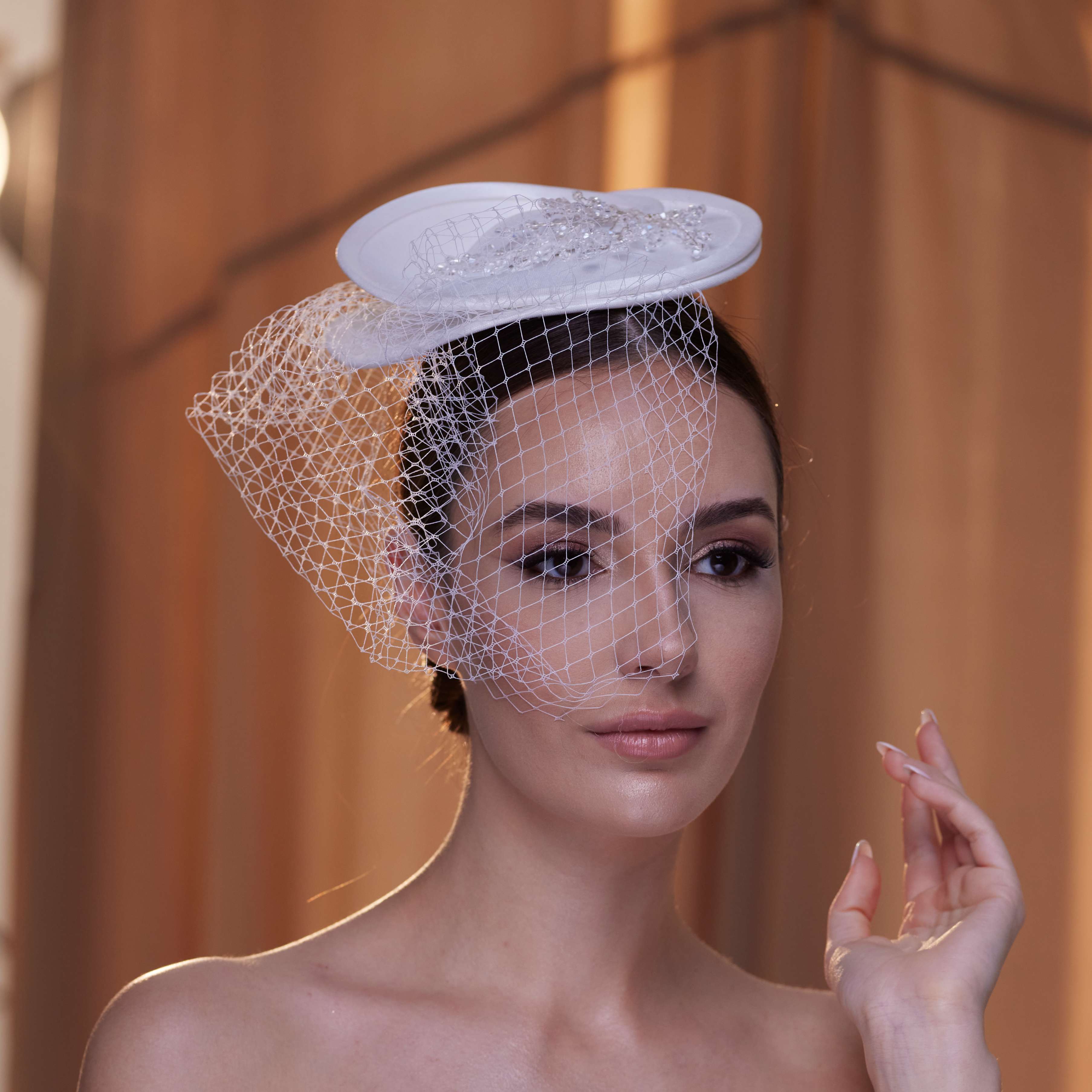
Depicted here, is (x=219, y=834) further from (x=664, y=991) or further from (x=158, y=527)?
(x=664, y=991)

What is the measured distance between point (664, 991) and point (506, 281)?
793 mm

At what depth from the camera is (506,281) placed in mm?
1291

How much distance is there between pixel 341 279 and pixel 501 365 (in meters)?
0.94

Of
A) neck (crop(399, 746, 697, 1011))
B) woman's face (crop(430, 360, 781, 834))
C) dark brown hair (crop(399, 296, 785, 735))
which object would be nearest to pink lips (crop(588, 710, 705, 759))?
woman's face (crop(430, 360, 781, 834))

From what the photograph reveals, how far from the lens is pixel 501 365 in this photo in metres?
1.31

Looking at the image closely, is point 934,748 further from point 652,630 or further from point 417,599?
point 417,599

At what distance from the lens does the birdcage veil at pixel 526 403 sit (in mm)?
1249

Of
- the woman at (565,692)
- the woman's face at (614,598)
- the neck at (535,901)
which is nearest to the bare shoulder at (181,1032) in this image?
the woman at (565,692)

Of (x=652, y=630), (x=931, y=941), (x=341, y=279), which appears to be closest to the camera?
(x=652, y=630)

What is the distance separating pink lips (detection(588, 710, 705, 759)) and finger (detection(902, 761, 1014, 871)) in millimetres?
348

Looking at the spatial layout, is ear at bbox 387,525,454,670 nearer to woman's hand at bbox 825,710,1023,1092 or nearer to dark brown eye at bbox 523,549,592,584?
dark brown eye at bbox 523,549,592,584

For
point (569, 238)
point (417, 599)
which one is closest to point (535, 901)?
point (417, 599)

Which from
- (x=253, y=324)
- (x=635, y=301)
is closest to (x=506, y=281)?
(x=635, y=301)

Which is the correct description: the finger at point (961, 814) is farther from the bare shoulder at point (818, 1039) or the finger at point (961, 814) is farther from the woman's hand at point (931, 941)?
the bare shoulder at point (818, 1039)
